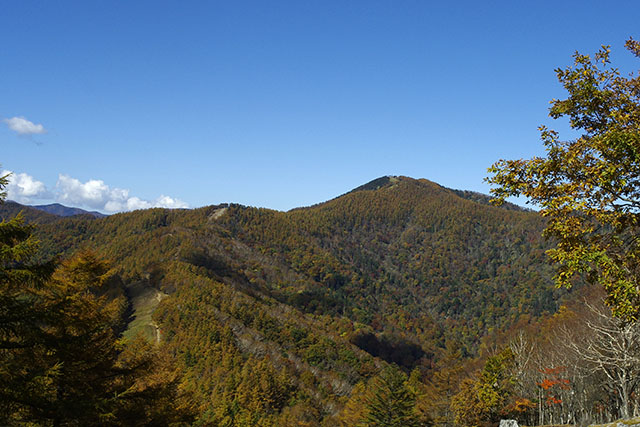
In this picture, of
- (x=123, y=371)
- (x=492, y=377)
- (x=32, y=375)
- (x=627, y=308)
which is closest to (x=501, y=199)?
(x=627, y=308)

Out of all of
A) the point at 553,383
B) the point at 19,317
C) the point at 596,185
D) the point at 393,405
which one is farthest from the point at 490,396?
the point at 19,317

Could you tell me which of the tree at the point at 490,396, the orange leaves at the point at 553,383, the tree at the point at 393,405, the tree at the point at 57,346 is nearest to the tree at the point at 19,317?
the tree at the point at 57,346

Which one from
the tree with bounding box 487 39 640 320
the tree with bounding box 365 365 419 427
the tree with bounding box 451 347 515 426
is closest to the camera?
the tree with bounding box 487 39 640 320

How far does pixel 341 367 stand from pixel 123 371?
470 ft

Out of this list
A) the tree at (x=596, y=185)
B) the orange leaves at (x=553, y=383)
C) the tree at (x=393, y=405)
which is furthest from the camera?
the tree at (x=393, y=405)

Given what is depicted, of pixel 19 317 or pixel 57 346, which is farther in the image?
pixel 57 346

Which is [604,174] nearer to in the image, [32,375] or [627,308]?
[627,308]

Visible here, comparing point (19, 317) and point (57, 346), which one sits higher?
point (19, 317)

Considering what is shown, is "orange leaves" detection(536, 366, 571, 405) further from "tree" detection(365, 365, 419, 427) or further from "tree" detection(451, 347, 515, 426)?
"tree" detection(365, 365, 419, 427)

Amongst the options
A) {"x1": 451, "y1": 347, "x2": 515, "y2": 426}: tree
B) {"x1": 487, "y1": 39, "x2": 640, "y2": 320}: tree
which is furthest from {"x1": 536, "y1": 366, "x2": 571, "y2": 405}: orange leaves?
{"x1": 487, "y1": 39, "x2": 640, "y2": 320}: tree

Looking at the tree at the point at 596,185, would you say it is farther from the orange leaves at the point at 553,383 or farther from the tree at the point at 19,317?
the orange leaves at the point at 553,383

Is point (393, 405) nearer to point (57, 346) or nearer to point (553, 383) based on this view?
point (553, 383)

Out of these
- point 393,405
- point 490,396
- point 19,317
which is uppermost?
point 19,317

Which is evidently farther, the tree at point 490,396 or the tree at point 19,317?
the tree at point 490,396
